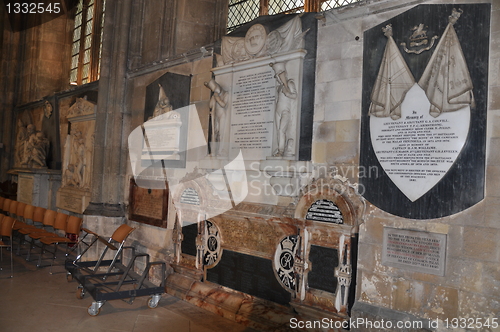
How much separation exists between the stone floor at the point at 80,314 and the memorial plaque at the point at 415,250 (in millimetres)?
1691

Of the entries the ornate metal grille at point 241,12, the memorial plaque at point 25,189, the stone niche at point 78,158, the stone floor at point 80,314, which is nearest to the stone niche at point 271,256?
the stone floor at point 80,314

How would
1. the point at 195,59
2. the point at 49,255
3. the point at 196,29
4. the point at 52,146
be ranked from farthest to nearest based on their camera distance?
the point at 52,146, the point at 49,255, the point at 196,29, the point at 195,59

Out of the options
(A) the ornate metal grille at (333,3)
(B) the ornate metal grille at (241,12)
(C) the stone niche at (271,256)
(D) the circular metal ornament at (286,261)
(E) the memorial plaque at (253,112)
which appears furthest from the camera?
(B) the ornate metal grille at (241,12)

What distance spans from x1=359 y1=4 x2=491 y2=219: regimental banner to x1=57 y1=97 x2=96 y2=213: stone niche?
5948 mm

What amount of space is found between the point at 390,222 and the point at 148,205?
13.2 ft

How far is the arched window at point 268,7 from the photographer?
20.0 ft

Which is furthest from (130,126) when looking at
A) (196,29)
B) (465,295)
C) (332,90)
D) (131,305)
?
(465,295)

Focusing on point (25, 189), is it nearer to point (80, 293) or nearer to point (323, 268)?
point (80, 293)

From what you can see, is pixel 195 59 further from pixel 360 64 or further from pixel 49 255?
pixel 49 255

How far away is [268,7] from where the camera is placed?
6.93 m

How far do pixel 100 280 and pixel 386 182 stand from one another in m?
4.35

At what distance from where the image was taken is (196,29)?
7.29 m

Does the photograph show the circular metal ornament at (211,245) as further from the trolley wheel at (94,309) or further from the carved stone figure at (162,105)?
the carved stone figure at (162,105)

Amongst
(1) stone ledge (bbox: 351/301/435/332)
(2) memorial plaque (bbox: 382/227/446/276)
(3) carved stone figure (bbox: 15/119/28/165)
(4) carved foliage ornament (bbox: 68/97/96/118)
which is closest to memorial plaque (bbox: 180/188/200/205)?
(1) stone ledge (bbox: 351/301/435/332)
